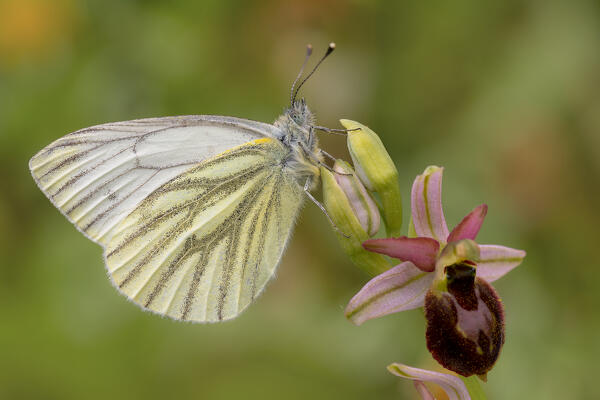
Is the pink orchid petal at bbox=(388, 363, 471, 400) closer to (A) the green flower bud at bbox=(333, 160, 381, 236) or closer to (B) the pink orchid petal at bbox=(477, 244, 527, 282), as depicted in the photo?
(B) the pink orchid petal at bbox=(477, 244, 527, 282)

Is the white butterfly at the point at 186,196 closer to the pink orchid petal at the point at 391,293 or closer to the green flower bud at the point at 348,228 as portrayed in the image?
the green flower bud at the point at 348,228

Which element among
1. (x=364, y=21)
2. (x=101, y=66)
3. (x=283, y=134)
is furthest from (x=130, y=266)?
(x=364, y=21)

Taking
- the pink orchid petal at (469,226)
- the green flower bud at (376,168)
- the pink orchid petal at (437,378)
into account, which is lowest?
the pink orchid petal at (437,378)

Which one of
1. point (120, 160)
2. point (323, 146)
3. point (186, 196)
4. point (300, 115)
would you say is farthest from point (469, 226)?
point (323, 146)

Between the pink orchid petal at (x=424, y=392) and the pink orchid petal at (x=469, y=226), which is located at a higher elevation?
the pink orchid petal at (x=469, y=226)

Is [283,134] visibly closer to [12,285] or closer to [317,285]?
[317,285]

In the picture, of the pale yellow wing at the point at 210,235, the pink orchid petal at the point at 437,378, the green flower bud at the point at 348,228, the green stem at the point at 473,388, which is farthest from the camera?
the pale yellow wing at the point at 210,235

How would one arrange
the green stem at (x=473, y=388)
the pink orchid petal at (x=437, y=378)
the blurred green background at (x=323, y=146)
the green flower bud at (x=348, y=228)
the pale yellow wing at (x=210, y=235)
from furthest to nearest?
the blurred green background at (x=323, y=146) → the pale yellow wing at (x=210, y=235) → the green flower bud at (x=348, y=228) → the green stem at (x=473, y=388) → the pink orchid petal at (x=437, y=378)

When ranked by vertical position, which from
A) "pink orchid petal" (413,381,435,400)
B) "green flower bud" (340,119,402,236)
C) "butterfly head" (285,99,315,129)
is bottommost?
"pink orchid petal" (413,381,435,400)

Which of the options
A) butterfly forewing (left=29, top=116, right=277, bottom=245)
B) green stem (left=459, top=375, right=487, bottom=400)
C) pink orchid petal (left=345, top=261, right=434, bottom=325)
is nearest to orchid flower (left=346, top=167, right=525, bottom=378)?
pink orchid petal (left=345, top=261, right=434, bottom=325)

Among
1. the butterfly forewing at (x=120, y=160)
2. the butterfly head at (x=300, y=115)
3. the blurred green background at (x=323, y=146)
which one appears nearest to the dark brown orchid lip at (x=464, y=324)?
the butterfly head at (x=300, y=115)
